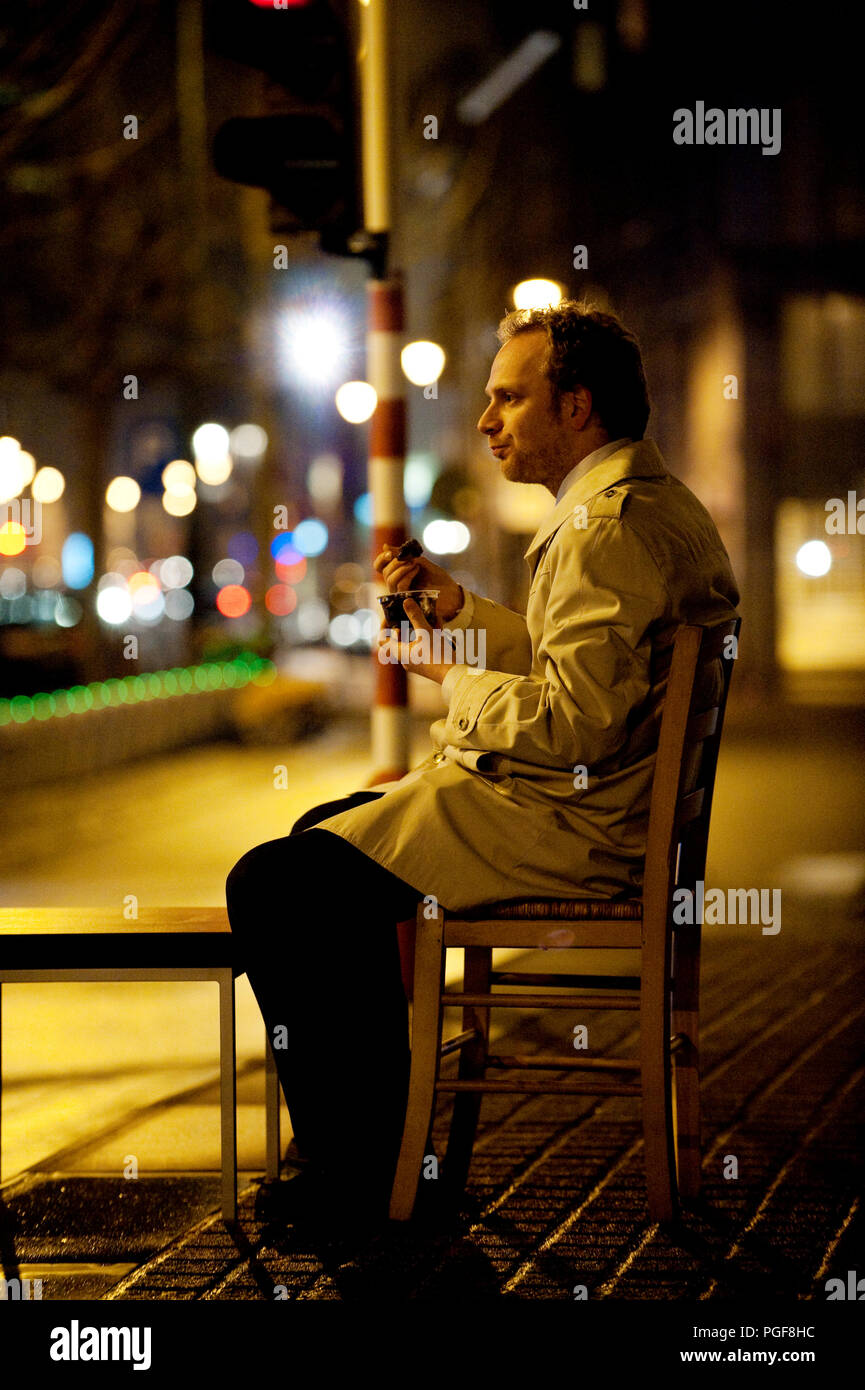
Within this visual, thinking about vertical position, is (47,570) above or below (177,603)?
above

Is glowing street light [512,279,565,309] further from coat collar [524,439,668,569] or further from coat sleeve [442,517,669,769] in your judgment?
coat sleeve [442,517,669,769]

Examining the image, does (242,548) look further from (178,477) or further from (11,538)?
(178,477)

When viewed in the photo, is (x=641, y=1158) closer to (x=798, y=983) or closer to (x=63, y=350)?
(x=798, y=983)

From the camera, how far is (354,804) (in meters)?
3.56

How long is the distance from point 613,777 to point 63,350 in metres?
19.5

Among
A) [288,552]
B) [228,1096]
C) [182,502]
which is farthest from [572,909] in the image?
[288,552]

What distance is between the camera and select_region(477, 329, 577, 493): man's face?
3295mm

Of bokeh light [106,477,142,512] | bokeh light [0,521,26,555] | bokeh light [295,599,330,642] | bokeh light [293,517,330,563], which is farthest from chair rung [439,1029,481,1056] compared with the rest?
bokeh light [293,517,330,563]

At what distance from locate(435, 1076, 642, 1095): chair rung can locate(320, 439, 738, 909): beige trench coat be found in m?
0.40

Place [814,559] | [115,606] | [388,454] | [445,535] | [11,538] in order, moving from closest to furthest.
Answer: [388,454] < [445,535] < [814,559] < [11,538] < [115,606]

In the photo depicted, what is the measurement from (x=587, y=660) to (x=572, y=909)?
0.51 m

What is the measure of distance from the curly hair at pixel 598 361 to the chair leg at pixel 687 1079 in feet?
3.75

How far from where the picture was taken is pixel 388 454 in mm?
5027

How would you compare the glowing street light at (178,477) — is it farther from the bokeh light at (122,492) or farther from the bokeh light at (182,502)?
the bokeh light at (122,492)
